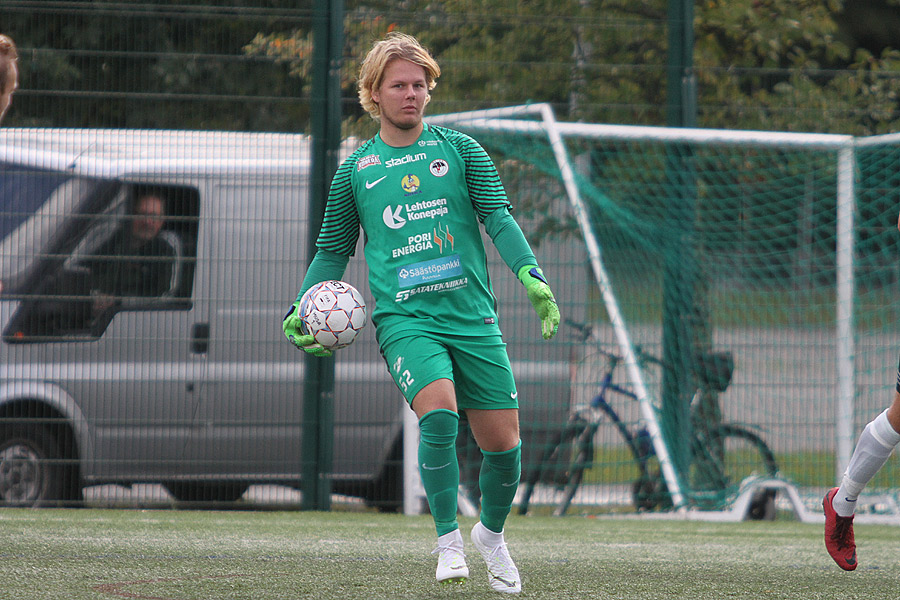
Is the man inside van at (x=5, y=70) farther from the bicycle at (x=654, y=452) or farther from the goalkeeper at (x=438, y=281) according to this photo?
the bicycle at (x=654, y=452)

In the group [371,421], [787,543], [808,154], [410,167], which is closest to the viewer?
[410,167]

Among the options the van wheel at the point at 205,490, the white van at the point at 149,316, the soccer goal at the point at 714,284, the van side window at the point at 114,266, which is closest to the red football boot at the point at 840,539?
the soccer goal at the point at 714,284

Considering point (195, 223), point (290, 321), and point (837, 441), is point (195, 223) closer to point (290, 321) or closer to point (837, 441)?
point (290, 321)

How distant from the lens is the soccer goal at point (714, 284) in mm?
7641

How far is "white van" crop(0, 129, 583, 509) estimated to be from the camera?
709 cm

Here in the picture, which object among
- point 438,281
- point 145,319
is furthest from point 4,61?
point 145,319

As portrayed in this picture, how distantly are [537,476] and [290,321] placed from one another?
153 inches

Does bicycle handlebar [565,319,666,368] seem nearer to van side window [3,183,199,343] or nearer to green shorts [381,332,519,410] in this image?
van side window [3,183,199,343]

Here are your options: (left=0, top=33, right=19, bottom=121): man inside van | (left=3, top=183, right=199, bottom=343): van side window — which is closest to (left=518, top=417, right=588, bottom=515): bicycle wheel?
(left=3, top=183, right=199, bottom=343): van side window

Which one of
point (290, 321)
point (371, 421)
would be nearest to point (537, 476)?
point (371, 421)

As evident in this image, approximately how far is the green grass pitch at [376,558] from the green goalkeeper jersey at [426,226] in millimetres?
942

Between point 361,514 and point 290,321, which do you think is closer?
point 290,321

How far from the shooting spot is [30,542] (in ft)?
16.4

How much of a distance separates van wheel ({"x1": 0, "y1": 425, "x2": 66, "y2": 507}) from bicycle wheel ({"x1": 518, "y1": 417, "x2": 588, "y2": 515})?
3.02 m
